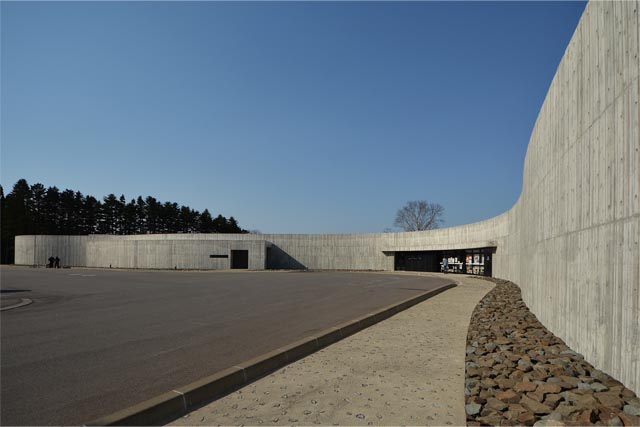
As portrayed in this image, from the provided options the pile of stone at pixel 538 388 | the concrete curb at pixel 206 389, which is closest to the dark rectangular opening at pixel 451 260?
the pile of stone at pixel 538 388

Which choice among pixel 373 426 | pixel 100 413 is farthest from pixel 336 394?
pixel 100 413

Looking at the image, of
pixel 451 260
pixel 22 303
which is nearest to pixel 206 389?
pixel 22 303

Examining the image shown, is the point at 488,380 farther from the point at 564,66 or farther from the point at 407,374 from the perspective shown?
the point at 564,66

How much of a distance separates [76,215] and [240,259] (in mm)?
52107

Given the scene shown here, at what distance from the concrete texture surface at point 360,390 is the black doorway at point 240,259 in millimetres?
44493

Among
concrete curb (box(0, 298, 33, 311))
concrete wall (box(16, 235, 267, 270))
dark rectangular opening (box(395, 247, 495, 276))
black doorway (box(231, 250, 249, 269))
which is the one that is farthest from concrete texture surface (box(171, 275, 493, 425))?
black doorway (box(231, 250, 249, 269))

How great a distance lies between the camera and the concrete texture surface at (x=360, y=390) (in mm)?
4145

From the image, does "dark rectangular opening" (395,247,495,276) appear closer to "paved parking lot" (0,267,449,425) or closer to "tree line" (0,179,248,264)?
"paved parking lot" (0,267,449,425)

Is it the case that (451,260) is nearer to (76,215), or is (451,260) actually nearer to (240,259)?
(240,259)

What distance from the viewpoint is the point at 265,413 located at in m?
4.23

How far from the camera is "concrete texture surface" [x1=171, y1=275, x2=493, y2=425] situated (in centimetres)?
414

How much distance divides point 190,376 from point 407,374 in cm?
298

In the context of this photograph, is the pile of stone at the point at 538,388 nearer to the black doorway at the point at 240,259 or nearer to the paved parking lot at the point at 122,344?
the paved parking lot at the point at 122,344

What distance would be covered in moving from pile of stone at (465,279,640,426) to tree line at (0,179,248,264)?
8417 centimetres
